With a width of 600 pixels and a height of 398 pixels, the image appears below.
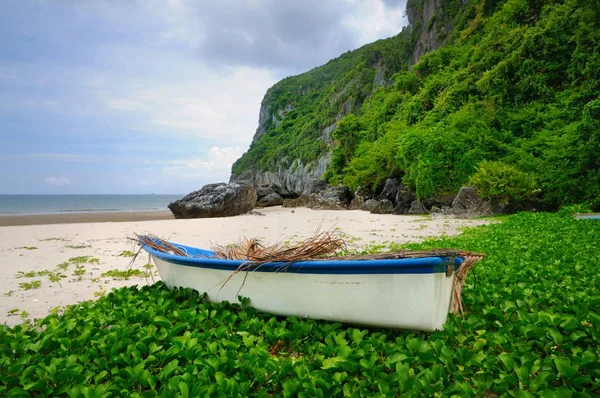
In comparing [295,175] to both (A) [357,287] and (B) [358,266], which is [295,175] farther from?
(B) [358,266]

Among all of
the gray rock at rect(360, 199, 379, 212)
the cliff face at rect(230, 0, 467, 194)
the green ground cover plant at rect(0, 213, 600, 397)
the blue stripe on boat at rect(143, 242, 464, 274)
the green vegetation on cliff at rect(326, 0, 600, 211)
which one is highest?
the cliff face at rect(230, 0, 467, 194)

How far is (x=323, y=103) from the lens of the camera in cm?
7975

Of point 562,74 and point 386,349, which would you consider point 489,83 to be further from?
point 386,349

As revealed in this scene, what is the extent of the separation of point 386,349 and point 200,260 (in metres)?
2.61

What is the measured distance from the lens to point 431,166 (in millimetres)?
23453

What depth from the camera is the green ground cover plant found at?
2.71 m

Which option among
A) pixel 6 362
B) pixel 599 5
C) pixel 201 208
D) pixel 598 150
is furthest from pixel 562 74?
pixel 6 362

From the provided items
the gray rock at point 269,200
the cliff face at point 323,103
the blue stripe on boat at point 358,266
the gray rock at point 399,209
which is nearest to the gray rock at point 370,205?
the gray rock at point 399,209

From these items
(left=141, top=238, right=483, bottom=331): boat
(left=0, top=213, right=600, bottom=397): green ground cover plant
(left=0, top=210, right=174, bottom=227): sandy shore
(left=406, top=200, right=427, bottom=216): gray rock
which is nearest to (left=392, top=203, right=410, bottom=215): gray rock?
(left=406, top=200, right=427, bottom=216): gray rock

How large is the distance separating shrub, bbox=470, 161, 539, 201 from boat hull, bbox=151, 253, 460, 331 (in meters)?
17.3

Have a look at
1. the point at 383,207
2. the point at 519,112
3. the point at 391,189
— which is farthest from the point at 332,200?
the point at 519,112

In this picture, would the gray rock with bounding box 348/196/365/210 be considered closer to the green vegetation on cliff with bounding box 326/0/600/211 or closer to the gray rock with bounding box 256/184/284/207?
the green vegetation on cliff with bounding box 326/0/600/211

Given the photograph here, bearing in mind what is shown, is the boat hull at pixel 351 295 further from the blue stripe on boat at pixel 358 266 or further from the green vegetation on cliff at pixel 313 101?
the green vegetation on cliff at pixel 313 101

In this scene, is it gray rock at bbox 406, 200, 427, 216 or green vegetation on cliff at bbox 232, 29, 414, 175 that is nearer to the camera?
gray rock at bbox 406, 200, 427, 216
